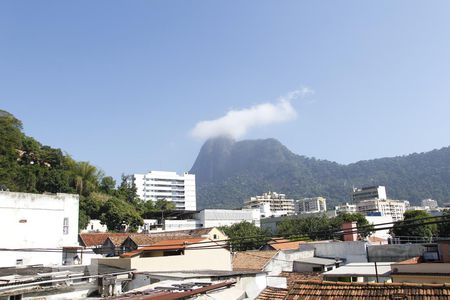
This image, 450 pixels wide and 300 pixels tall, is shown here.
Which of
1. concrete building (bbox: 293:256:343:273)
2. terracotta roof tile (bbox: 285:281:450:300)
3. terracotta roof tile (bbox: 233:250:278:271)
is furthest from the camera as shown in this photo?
concrete building (bbox: 293:256:343:273)

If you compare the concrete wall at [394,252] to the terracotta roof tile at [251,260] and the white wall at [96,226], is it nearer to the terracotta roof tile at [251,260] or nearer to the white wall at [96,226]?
the terracotta roof tile at [251,260]

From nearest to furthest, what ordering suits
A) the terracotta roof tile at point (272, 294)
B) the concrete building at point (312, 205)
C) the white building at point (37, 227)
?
the terracotta roof tile at point (272, 294)
the white building at point (37, 227)
the concrete building at point (312, 205)

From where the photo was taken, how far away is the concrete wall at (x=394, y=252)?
2903cm

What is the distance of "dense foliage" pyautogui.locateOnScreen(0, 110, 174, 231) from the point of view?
58062 millimetres

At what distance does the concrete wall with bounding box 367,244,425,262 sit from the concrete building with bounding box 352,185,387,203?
156080 millimetres

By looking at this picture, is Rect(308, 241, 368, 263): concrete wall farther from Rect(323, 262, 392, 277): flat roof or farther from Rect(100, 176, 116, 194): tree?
Rect(100, 176, 116, 194): tree

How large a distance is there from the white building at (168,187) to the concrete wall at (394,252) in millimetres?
126361

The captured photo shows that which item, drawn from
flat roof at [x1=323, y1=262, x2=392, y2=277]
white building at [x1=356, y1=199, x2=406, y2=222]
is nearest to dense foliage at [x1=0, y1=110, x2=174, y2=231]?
flat roof at [x1=323, y1=262, x2=392, y2=277]

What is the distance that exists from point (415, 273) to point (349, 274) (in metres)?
3.81

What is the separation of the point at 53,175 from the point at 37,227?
34094 millimetres

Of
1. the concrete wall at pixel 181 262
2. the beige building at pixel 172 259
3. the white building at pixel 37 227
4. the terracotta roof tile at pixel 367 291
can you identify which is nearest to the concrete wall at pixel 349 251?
the concrete wall at pixel 181 262

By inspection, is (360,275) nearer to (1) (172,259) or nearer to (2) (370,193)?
(1) (172,259)

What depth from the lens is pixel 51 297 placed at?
1265cm

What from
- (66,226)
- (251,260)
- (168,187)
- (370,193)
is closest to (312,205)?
(370,193)
